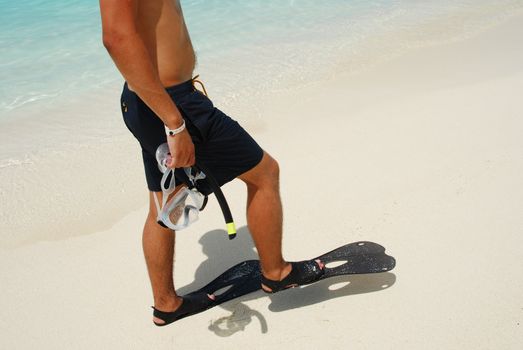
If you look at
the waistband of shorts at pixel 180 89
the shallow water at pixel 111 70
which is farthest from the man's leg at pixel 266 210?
the shallow water at pixel 111 70

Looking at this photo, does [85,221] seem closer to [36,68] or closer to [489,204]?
[489,204]

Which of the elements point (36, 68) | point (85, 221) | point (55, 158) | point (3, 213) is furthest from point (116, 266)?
point (36, 68)

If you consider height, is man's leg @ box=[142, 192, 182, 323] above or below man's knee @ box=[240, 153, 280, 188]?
below

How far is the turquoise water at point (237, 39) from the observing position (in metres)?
5.90

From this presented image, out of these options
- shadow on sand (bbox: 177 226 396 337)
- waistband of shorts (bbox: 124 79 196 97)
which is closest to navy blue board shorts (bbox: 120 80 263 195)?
waistband of shorts (bbox: 124 79 196 97)

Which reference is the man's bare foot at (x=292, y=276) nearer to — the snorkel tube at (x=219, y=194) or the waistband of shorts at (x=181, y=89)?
the snorkel tube at (x=219, y=194)

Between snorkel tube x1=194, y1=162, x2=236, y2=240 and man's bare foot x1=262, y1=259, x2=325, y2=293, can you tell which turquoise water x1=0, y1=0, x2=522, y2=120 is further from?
snorkel tube x1=194, y1=162, x2=236, y2=240

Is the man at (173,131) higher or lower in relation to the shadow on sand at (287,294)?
higher

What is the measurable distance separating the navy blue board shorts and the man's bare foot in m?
0.52

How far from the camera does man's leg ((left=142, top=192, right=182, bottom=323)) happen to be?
2379mm

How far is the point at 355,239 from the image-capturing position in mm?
2988

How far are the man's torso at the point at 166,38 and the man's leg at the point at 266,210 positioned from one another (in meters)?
0.50

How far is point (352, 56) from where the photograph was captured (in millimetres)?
5785

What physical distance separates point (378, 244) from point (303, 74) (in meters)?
3.00
